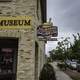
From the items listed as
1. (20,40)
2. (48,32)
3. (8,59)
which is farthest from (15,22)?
(8,59)

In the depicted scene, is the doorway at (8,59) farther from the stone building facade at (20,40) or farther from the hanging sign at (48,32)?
the hanging sign at (48,32)

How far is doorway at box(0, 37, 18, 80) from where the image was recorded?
458 inches

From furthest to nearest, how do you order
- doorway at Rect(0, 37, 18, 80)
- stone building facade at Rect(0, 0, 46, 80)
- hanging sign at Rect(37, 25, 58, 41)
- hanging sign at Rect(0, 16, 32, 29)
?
1. hanging sign at Rect(37, 25, 58, 41)
2. doorway at Rect(0, 37, 18, 80)
3. hanging sign at Rect(0, 16, 32, 29)
4. stone building facade at Rect(0, 0, 46, 80)

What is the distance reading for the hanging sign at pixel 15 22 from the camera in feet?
36.9

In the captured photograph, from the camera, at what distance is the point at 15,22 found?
11.3 meters

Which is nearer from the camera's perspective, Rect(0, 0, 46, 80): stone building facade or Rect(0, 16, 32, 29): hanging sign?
Rect(0, 0, 46, 80): stone building facade

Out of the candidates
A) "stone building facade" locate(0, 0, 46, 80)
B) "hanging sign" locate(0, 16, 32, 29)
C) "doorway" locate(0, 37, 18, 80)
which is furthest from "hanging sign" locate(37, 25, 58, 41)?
"doorway" locate(0, 37, 18, 80)

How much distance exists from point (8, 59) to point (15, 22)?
67.8 inches

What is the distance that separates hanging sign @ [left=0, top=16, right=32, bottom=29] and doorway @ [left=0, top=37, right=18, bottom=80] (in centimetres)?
68

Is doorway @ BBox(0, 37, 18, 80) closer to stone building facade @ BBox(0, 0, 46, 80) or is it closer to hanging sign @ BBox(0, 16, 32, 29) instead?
stone building facade @ BBox(0, 0, 46, 80)

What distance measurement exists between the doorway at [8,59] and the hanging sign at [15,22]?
0.68 m

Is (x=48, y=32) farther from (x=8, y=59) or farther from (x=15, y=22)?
(x=8, y=59)

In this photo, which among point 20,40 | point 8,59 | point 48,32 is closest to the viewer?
point 20,40

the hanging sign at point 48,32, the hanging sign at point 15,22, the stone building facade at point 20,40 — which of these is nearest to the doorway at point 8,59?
the stone building facade at point 20,40
